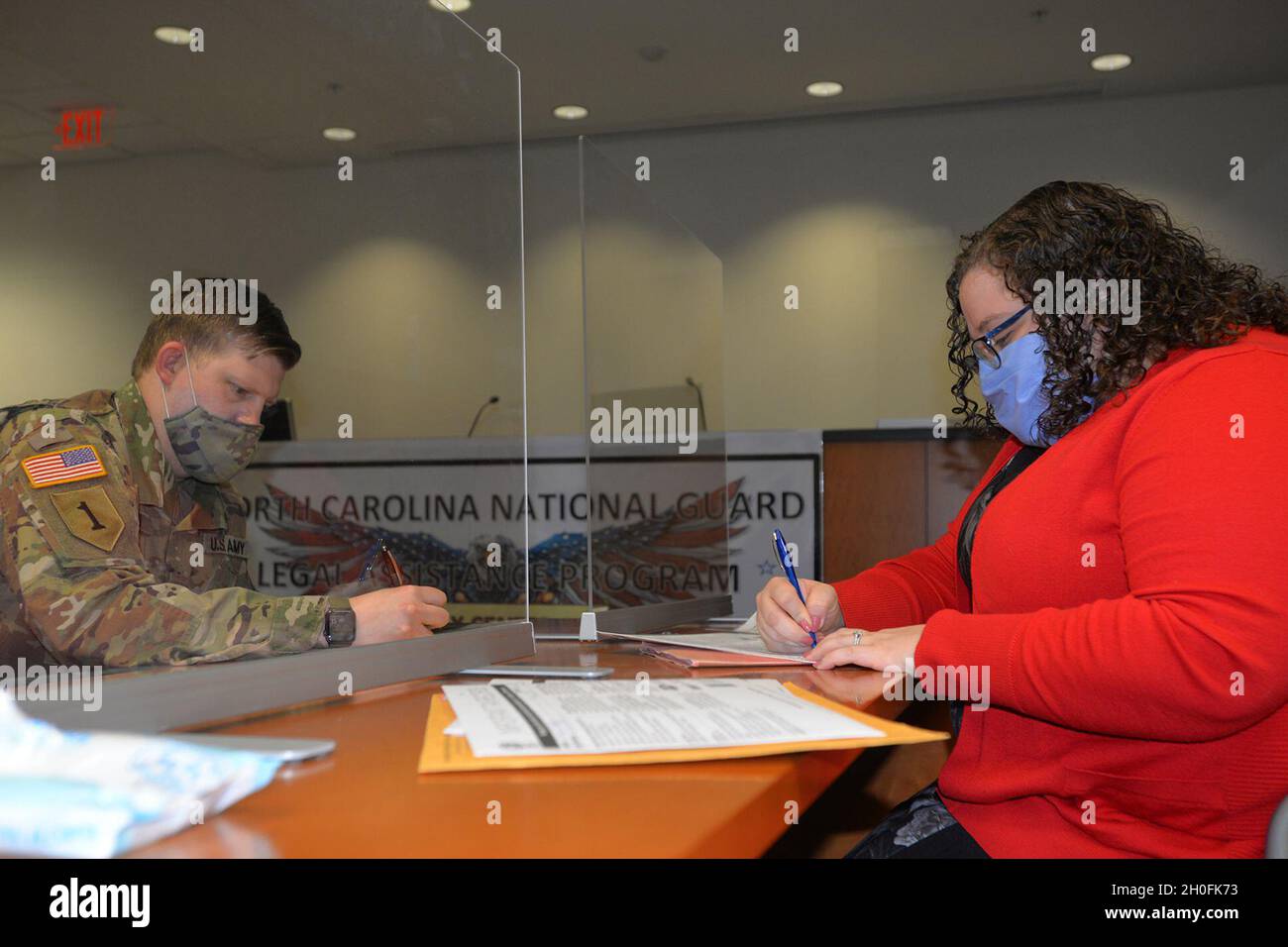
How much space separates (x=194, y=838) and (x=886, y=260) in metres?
5.28

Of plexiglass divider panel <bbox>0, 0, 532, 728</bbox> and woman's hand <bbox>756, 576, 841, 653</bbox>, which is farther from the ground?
plexiglass divider panel <bbox>0, 0, 532, 728</bbox>

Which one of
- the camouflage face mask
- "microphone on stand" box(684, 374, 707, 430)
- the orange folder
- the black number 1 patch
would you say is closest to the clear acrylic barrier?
"microphone on stand" box(684, 374, 707, 430)

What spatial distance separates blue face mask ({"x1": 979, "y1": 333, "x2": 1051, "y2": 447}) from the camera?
1257mm

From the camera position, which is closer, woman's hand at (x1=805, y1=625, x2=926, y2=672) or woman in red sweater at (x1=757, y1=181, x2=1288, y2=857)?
woman in red sweater at (x1=757, y1=181, x2=1288, y2=857)

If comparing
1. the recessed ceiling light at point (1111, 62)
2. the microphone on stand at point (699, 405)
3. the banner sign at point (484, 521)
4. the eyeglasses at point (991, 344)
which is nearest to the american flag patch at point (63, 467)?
the banner sign at point (484, 521)

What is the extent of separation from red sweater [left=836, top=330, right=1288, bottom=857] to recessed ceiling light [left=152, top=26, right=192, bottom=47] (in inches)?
36.9

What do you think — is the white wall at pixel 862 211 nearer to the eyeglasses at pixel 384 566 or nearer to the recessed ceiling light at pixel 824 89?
the recessed ceiling light at pixel 824 89

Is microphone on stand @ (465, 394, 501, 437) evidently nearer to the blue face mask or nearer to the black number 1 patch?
the black number 1 patch

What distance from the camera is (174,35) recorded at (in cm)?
99

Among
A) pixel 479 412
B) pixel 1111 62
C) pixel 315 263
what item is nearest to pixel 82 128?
pixel 315 263

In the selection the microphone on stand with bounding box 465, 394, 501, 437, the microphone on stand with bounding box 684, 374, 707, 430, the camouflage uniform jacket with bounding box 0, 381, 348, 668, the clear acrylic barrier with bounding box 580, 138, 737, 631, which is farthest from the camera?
the microphone on stand with bounding box 684, 374, 707, 430

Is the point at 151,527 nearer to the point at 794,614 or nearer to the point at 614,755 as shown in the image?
the point at 614,755

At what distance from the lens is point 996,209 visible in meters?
5.18

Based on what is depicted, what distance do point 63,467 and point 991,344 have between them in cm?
107
